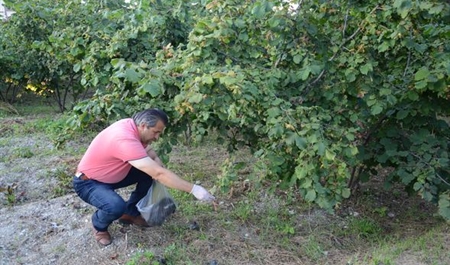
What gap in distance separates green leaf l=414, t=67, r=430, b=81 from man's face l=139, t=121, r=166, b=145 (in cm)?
182

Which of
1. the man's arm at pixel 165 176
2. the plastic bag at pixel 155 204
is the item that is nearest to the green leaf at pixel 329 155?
the man's arm at pixel 165 176

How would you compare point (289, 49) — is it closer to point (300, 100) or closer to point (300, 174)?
point (300, 100)

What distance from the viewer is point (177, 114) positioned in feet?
11.6

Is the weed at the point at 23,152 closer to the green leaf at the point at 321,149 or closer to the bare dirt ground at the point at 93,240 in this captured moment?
the bare dirt ground at the point at 93,240

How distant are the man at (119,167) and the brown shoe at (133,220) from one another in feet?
0.42

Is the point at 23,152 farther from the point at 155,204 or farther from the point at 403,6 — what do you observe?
the point at 403,6

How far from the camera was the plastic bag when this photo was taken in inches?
154

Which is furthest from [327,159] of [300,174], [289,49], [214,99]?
[289,49]

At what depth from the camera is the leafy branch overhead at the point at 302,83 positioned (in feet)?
10.3

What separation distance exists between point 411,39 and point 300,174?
131cm

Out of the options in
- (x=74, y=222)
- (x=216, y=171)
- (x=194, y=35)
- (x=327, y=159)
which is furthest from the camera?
(x=216, y=171)

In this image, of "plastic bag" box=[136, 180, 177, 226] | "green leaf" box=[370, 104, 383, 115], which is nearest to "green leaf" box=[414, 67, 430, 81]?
"green leaf" box=[370, 104, 383, 115]

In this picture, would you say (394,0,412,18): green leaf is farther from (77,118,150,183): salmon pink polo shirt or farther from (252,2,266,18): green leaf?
(77,118,150,183): salmon pink polo shirt

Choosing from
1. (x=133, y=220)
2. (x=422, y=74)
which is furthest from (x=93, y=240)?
(x=422, y=74)
